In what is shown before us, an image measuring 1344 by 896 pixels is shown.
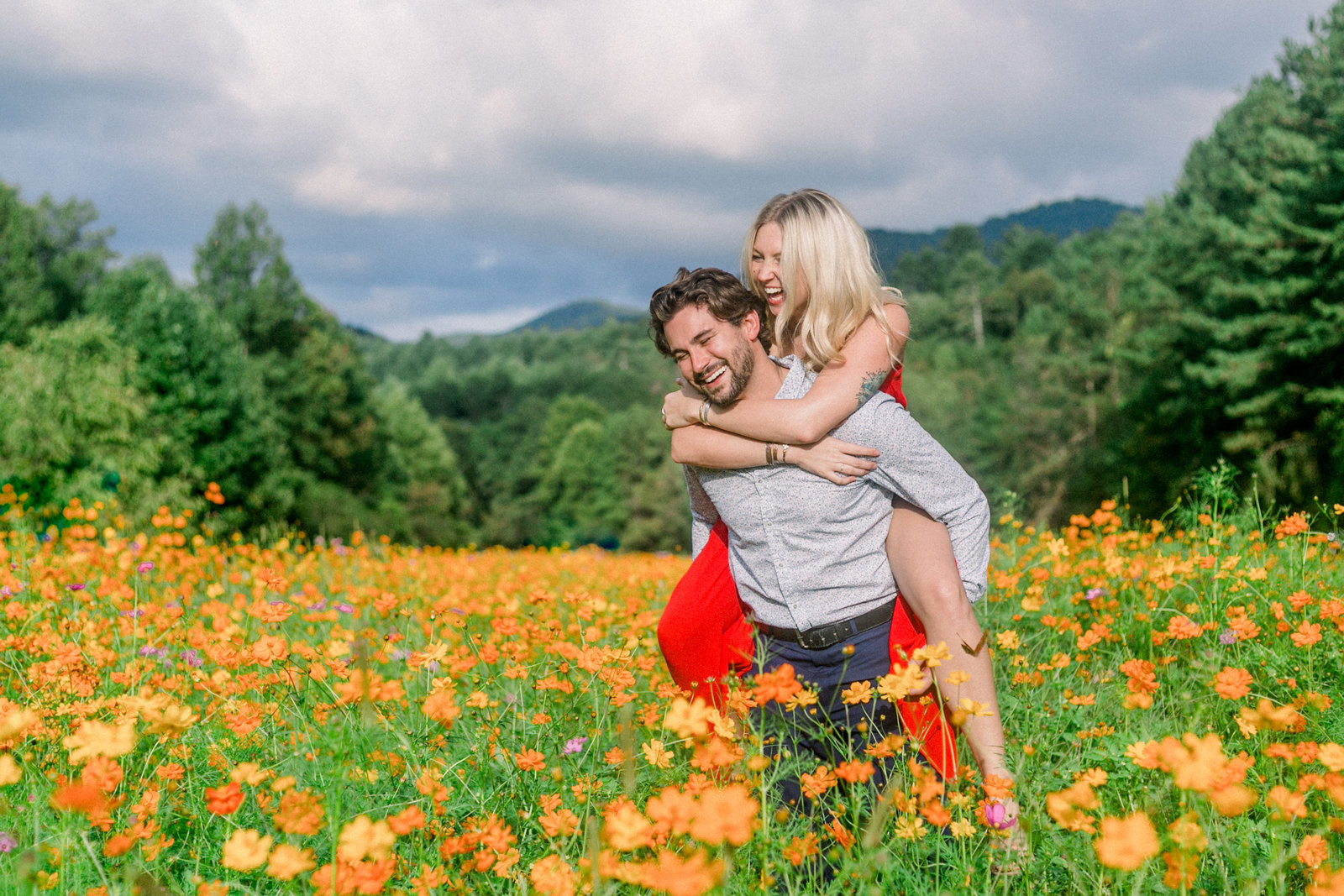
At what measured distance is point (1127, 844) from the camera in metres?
1.11

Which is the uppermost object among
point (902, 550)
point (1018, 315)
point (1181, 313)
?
point (1018, 315)

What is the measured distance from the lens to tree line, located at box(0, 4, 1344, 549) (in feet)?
49.1

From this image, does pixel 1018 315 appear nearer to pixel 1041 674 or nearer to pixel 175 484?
pixel 175 484

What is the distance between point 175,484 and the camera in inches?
737

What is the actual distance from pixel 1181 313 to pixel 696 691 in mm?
19240

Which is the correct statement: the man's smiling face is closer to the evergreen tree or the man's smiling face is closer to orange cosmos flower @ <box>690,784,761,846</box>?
orange cosmos flower @ <box>690,784,761,846</box>

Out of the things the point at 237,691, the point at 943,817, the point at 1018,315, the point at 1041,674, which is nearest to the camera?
the point at 943,817

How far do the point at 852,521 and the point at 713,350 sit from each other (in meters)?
0.62

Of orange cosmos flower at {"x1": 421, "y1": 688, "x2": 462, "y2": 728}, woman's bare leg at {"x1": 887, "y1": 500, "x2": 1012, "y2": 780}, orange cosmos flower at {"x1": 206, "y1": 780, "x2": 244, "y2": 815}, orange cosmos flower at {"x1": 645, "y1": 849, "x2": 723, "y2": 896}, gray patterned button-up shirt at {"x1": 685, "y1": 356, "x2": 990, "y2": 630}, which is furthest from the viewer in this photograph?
gray patterned button-up shirt at {"x1": 685, "y1": 356, "x2": 990, "y2": 630}

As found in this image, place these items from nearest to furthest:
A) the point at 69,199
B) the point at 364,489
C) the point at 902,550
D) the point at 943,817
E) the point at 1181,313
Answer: the point at 943,817, the point at 902,550, the point at 1181,313, the point at 69,199, the point at 364,489

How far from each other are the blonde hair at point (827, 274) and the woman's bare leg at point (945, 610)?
52 centimetres

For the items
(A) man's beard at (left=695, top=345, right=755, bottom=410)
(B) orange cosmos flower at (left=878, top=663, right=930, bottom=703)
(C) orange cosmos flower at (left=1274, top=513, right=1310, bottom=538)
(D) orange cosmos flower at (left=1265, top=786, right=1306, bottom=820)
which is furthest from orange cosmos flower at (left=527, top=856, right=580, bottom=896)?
(C) orange cosmos flower at (left=1274, top=513, right=1310, bottom=538)

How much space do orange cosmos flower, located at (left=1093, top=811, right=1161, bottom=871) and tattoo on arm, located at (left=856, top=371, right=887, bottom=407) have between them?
147 cm

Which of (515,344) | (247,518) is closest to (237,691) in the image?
(247,518)
